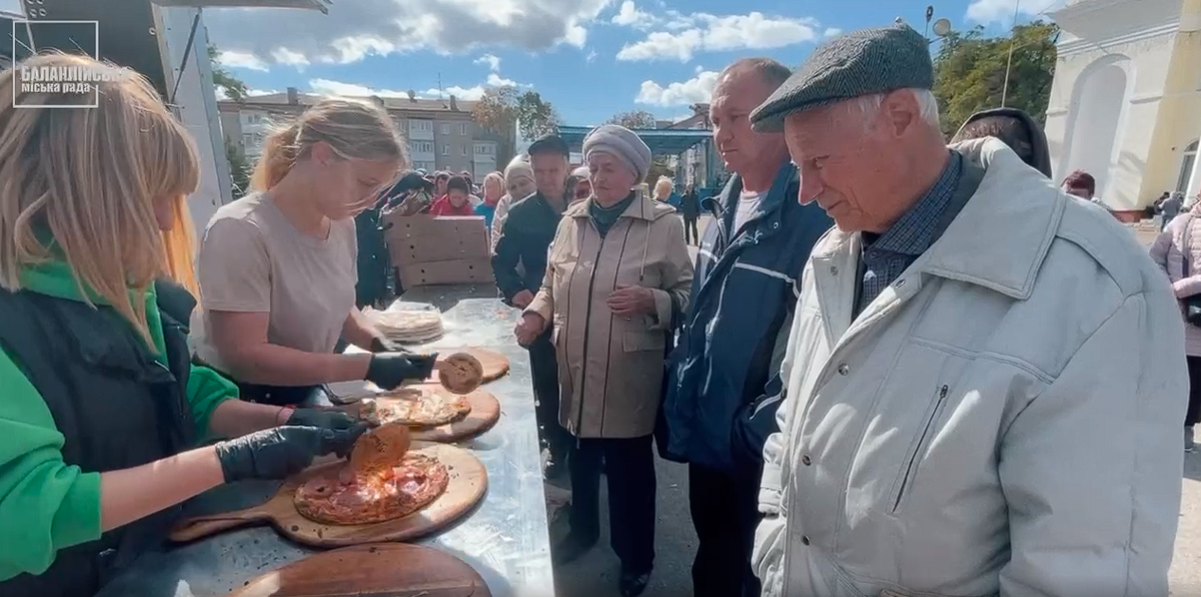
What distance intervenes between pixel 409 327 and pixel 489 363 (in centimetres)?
62

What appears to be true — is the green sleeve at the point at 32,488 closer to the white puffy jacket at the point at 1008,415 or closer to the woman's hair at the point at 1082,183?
the white puffy jacket at the point at 1008,415

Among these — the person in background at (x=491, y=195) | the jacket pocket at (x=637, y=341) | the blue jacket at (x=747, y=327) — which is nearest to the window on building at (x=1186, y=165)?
the person in background at (x=491, y=195)

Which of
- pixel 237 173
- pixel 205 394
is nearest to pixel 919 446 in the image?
pixel 205 394

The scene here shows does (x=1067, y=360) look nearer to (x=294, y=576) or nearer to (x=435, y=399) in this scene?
(x=294, y=576)

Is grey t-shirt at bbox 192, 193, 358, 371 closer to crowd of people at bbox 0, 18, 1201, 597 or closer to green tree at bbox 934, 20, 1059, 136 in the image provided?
crowd of people at bbox 0, 18, 1201, 597

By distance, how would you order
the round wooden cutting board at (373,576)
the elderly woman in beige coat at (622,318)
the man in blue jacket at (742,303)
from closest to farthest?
the round wooden cutting board at (373,576), the man in blue jacket at (742,303), the elderly woman in beige coat at (622,318)

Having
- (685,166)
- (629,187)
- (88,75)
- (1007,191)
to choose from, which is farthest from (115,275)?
(685,166)

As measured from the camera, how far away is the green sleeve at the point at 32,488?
2.86ft

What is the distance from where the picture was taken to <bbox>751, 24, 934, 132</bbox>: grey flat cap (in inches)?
39.0

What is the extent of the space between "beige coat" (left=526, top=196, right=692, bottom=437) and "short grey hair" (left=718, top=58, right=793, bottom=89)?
773 millimetres

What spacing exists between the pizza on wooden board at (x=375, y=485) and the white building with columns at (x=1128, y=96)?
83.2 ft

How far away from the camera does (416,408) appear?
196cm

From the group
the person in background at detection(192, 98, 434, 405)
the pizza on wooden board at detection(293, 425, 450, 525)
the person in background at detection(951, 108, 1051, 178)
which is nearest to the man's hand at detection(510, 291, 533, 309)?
the person in background at detection(192, 98, 434, 405)

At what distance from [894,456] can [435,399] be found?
149 centimetres
